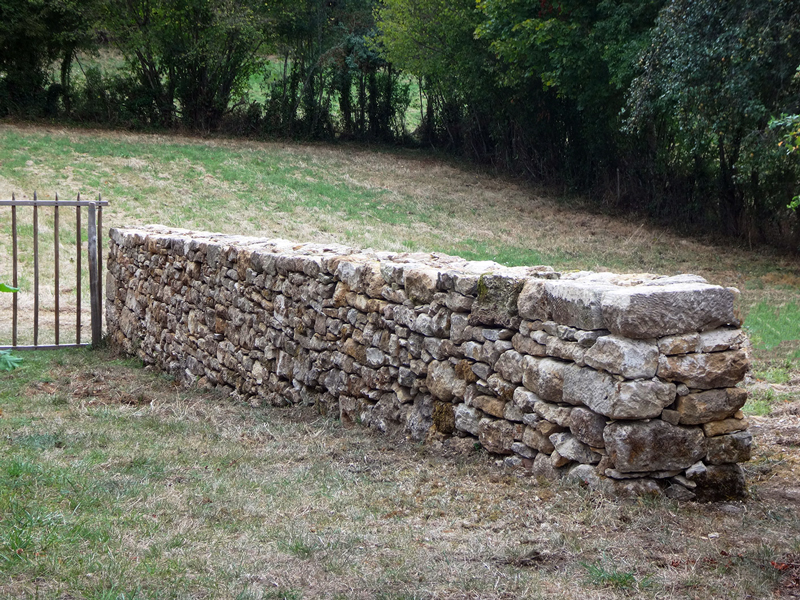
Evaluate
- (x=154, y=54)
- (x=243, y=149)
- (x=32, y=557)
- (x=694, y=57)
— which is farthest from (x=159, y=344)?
(x=154, y=54)

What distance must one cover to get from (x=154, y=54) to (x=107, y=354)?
1974cm

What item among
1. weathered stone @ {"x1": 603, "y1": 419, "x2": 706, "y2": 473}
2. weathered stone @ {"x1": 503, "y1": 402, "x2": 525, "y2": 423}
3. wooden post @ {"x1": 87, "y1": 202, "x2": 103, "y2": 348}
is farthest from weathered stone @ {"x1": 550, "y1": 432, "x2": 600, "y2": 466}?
wooden post @ {"x1": 87, "y1": 202, "x2": 103, "y2": 348}

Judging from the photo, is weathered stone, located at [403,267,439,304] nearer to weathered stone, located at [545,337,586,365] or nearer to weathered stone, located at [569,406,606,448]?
weathered stone, located at [545,337,586,365]

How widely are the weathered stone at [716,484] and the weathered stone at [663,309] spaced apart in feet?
2.41

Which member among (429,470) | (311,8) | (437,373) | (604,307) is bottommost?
(429,470)

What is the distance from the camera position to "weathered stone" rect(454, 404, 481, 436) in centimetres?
481

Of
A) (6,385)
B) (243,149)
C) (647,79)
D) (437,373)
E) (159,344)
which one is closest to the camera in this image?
(437,373)

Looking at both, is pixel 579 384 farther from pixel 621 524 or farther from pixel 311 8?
pixel 311 8

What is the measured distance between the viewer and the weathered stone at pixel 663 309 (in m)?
3.79

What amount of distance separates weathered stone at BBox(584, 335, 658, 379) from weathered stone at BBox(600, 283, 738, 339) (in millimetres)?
Result: 46

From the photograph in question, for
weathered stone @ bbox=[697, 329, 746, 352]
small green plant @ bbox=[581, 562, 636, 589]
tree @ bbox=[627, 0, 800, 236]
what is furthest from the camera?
tree @ bbox=[627, 0, 800, 236]

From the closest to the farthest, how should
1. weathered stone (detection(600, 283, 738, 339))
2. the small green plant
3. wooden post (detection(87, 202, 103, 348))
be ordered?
the small green plant
weathered stone (detection(600, 283, 738, 339))
wooden post (detection(87, 202, 103, 348))

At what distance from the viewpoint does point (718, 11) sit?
45.9 ft

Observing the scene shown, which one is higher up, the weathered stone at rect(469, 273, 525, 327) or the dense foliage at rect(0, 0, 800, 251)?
the dense foliage at rect(0, 0, 800, 251)
